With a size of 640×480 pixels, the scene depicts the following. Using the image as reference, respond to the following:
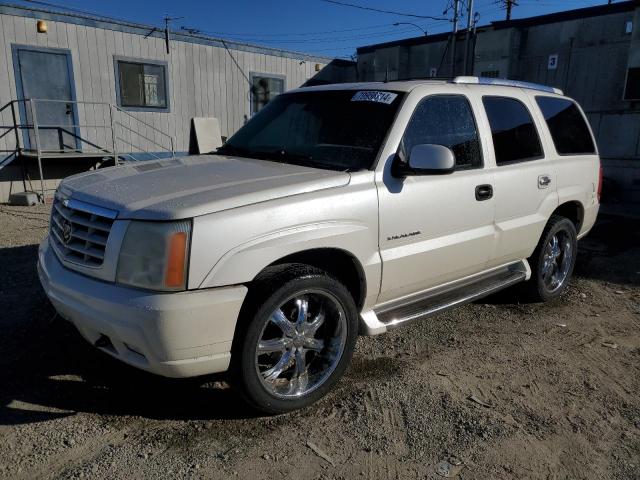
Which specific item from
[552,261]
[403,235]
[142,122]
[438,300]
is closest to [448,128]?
[403,235]

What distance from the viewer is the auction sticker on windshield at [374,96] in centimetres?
351

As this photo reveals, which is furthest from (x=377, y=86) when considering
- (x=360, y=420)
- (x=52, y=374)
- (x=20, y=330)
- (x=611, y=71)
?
(x=611, y=71)

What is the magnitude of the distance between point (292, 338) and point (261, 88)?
12.0m

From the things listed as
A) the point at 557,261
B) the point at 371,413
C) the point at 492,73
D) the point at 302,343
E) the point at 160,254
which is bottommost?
the point at 371,413

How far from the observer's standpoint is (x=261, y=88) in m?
14.0

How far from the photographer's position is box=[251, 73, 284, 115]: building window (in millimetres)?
13789

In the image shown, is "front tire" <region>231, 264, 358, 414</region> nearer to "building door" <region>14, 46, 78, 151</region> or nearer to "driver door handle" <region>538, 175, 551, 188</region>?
"driver door handle" <region>538, 175, 551, 188</region>

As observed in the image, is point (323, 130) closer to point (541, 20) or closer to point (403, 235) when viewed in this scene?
point (403, 235)

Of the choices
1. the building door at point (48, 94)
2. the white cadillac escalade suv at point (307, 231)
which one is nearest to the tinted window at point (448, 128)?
the white cadillac escalade suv at point (307, 231)

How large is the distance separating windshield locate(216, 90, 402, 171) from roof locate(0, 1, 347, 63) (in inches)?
329

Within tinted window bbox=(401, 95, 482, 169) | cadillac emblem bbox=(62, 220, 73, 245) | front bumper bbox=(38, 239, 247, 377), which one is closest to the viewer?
front bumper bbox=(38, 239, 247, 377)

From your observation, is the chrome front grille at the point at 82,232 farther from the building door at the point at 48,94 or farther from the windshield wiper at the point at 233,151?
the building door at the point at 48,94

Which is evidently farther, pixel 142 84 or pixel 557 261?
pixel 142 84

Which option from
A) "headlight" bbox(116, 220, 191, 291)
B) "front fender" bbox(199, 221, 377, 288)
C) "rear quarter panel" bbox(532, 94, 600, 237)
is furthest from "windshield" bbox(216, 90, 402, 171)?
"rear quarter panel" bbox(532, 94, 600, 237)
